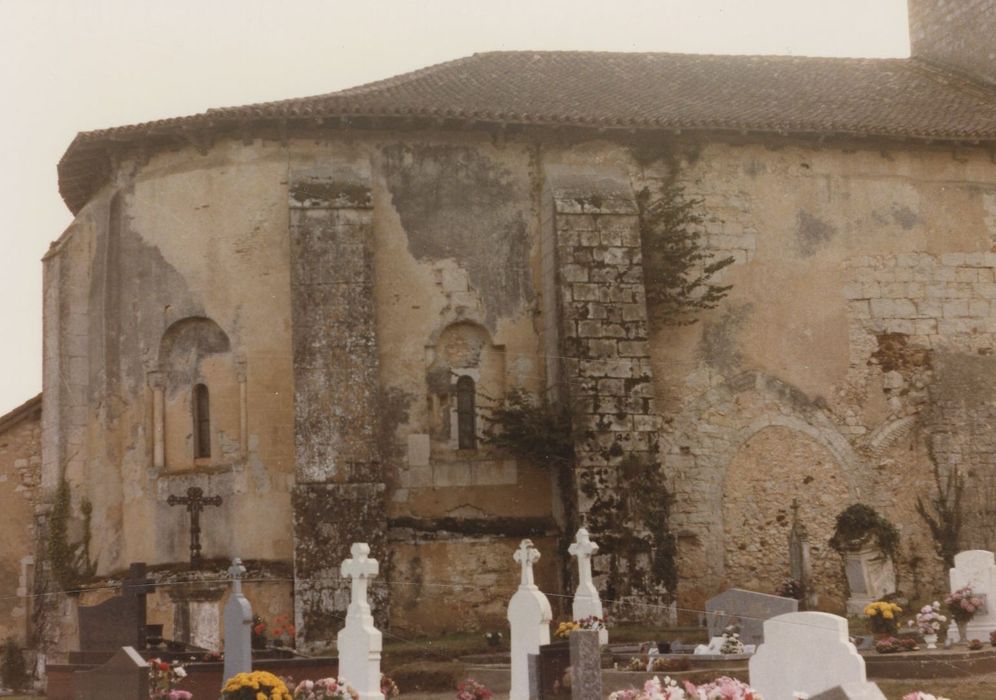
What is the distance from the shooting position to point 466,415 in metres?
22.6

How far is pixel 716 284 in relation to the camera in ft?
76.9

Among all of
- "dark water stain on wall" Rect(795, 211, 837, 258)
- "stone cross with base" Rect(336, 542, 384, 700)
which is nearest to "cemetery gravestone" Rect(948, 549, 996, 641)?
"dark water stain on wall" Rect(795, 211, 837, 258)

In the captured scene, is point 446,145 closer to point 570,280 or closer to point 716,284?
point 570,280

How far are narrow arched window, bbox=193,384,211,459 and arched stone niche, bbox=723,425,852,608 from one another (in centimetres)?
706

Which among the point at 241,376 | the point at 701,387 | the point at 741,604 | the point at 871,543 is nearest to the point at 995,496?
the point at 871,543

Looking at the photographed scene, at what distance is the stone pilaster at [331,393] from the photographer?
2053 cm

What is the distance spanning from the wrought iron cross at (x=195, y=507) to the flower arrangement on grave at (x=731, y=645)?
23.1ft

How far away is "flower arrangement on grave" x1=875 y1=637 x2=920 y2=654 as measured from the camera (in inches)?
656

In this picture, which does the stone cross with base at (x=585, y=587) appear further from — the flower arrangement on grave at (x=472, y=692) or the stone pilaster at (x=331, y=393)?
the flower arrangement on grave at (x=472, y=692)

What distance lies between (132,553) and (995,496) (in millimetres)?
12172

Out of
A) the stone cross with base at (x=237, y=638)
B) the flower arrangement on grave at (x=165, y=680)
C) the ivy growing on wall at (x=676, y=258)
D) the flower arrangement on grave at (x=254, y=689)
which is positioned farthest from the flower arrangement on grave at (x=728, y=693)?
the ivy growing on wall at (x=676, y=258)

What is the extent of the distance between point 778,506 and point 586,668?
976 cm

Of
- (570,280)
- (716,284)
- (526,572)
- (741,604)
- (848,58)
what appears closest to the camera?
(526,572)

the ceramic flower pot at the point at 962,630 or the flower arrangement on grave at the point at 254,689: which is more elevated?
the ceramic flower pot at the point at 962,630
